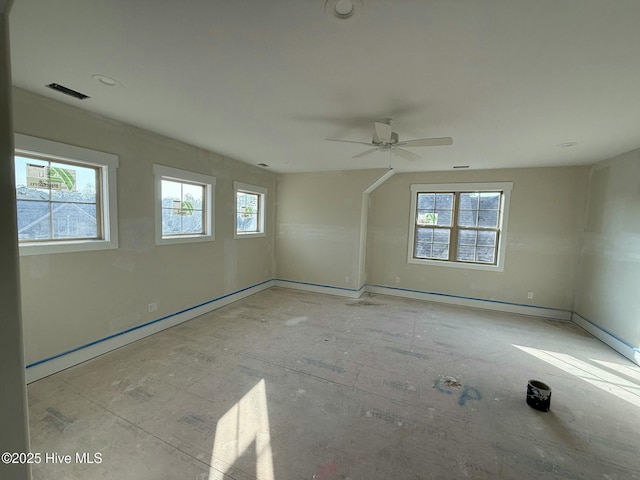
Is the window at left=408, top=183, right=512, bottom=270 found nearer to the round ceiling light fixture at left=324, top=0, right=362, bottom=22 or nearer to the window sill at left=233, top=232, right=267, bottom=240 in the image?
the window sill at left=233, top=232, right=267, bottom=240

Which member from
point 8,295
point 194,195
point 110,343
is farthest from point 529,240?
point 110,343

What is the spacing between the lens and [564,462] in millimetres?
1711

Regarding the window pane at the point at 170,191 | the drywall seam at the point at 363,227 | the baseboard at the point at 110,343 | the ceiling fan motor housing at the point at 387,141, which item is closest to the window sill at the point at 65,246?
the window pane at the point at 170,191

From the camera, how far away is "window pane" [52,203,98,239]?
8.15ft

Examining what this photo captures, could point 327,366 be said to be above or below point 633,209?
below

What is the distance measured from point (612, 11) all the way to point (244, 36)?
1792 millimetres

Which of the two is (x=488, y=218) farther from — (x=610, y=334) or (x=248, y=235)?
(x=248, y=235)

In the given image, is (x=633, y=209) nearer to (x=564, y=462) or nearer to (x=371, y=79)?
(x=564, y=462)

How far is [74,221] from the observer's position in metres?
2.61

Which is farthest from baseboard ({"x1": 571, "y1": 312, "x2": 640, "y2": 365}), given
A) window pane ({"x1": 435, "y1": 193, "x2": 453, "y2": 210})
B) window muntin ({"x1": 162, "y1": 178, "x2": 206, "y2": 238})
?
window muntin ({"x1": 162, "y1": 178, "x2": 206, "y2": 238})

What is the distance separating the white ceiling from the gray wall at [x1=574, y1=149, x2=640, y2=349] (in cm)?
76

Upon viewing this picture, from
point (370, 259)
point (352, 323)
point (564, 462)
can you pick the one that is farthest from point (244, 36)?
point (370, 259)

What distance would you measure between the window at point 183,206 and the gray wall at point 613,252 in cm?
567

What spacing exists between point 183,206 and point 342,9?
11.0ft
